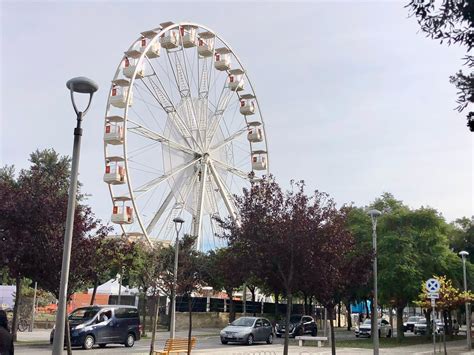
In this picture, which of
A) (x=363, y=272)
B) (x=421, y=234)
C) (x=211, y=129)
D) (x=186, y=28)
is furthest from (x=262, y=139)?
(x=363, y=272)

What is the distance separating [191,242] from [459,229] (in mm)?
25891

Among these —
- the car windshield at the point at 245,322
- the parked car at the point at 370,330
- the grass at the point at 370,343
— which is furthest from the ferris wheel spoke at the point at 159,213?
the parked car at the point at 370,330

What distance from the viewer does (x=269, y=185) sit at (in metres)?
18.1

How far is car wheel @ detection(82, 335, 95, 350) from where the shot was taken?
25719 millimetres

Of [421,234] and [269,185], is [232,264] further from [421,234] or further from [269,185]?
[421,234]

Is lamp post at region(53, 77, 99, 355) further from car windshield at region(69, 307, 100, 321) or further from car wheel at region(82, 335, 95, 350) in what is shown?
car windshield at region(69, 307, 100, 321)

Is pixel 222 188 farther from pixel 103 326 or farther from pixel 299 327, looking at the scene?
pixel 103 326

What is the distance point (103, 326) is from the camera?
27.0 m

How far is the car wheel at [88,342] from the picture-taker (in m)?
25.7

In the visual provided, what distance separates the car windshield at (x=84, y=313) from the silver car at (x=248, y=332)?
844 centimetres

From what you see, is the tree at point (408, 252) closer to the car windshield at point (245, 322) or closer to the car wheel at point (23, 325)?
the car windshield at point (245, 322)

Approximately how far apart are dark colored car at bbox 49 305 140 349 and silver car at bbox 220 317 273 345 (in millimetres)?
5512

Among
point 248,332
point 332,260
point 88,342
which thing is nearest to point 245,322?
point 248,332

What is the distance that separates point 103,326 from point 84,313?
1.05 metres
